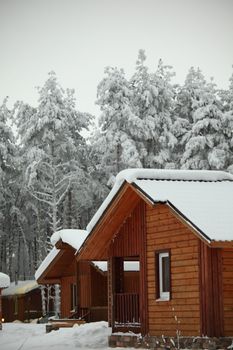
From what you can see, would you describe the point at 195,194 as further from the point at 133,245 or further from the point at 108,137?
the point at 108,137

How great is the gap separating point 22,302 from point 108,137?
13.9m

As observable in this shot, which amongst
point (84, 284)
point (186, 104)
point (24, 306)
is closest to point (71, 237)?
point (84, 284)

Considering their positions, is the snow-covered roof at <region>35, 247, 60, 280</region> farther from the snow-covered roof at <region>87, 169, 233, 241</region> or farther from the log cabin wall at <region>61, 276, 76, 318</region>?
the snow-covered roof at <region>87, 169, 233, 241</region>

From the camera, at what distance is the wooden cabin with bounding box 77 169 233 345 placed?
1992 centimetres

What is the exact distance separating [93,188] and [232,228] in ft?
107

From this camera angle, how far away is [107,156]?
48.4 m

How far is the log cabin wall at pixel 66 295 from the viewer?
122 feet

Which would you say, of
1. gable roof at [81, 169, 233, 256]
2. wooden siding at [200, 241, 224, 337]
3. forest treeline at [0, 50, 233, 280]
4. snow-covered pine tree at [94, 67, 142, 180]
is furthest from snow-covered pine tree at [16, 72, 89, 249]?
wooden siding at [200, 241, 224, 337]

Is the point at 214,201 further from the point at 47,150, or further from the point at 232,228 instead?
the point at 47,150

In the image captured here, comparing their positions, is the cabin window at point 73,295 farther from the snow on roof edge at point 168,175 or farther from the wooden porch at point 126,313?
the snow on roof edge at point 168,175

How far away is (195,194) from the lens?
2198cm

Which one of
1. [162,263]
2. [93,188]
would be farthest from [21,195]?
[162,263]

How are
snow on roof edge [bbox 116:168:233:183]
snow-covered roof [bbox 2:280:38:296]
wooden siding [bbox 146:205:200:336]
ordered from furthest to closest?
snow-covered roof [bbox 2:280:38:296]
snow on roof edge [bbox 116:168:233:183]
wooden siding [bbox 146:205:200:336]

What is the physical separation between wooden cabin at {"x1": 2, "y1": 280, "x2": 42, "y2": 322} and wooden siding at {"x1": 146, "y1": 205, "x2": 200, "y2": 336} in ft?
100
